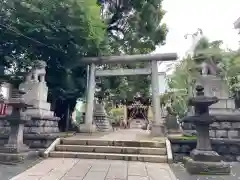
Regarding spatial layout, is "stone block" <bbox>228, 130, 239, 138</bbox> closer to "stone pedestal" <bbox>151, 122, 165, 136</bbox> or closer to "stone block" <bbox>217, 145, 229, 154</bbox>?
"stone block" <bbox>217, 145, 229, 154</bbox>

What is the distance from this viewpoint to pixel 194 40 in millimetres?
12102

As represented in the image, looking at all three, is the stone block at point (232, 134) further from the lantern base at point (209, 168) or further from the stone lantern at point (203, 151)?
the lantern base at point (209, 168)

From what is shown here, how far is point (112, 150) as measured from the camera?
7.90 m

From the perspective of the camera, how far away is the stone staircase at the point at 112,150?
24.2ft

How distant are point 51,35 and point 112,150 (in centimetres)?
539

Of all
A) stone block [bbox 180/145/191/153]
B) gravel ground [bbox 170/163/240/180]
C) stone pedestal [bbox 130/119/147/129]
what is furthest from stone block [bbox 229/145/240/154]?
stone pedestal [bbox 130/119/147/129]

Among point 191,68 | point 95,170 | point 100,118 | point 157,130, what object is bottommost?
point 95,170

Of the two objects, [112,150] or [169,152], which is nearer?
[169,152]

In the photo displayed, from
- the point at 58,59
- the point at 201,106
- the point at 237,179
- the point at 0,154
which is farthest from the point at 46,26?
the point at 237,179

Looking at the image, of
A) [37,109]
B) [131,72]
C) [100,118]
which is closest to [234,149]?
[131,72]

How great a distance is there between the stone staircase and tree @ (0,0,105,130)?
3.76 m

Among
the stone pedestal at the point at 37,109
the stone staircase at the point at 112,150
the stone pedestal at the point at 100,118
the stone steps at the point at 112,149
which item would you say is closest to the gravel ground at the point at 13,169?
the stone staircase at the point at 112,150

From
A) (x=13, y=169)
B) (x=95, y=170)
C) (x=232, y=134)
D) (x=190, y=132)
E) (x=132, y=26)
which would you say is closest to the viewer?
(x=95, y=170)

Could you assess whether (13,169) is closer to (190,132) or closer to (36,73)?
(36,73)
